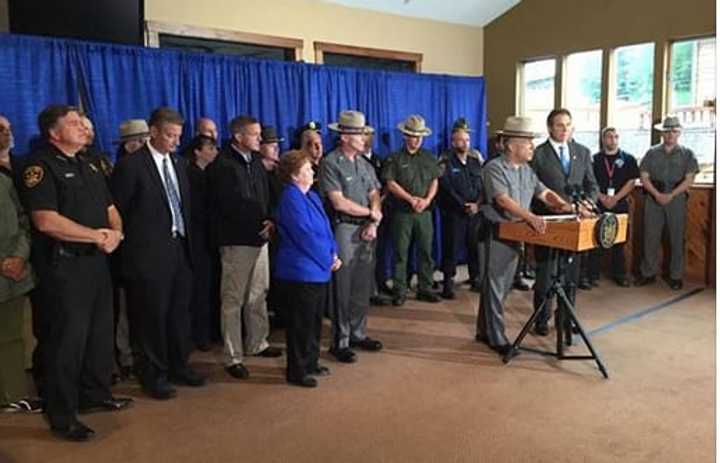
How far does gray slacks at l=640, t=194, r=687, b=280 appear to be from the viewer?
6070 mm

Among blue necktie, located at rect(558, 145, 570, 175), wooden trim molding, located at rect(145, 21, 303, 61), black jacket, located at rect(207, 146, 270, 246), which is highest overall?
A: wooden trim molding, located at rect(145, 21, 303, 61)

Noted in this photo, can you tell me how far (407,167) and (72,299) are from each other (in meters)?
3.24

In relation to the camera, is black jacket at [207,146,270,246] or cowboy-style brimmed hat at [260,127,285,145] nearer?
black jacket at [207,146,270,246]

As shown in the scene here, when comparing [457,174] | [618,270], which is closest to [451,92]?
[457,174]

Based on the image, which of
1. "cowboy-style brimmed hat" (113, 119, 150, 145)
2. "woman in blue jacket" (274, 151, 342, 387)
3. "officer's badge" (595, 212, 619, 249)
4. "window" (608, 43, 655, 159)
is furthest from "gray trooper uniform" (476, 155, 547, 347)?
"window" (608, 43, 655, 159)

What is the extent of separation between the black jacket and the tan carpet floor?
2.67ft

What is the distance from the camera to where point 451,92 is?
710 cm

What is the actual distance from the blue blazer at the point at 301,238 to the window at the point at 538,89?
4965 millimetres

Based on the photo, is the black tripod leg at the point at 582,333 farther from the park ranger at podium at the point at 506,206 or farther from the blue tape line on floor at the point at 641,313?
the blue tape line on floor at the point at 641,313

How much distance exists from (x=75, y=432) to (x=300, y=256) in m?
1.36

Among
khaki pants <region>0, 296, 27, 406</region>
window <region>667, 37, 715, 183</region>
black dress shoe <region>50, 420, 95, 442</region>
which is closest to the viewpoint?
black dress shoe <region>50, 420, 95, 442</region>

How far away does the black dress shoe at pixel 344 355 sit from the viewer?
160 inches

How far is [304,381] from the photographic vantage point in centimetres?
364

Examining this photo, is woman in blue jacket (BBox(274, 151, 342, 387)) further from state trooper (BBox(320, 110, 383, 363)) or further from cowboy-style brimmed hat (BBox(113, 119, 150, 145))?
cowboy-style brimmed hat (BBox(113, 119, 150, 145))
